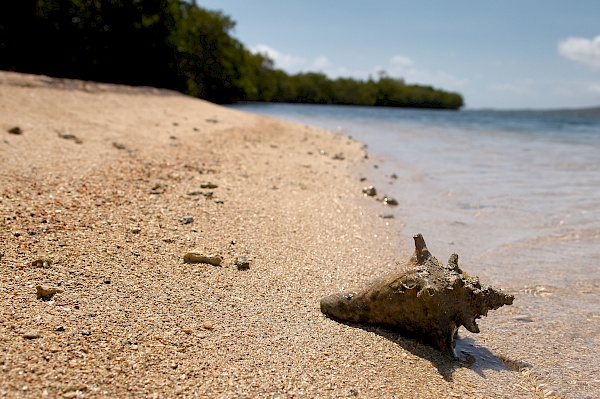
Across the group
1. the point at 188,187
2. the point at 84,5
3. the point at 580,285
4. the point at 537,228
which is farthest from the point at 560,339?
the point at 84,5

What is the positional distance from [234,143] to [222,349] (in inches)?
326

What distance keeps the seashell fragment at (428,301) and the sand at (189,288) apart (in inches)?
3.6

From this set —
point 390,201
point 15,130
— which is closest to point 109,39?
point 15,130

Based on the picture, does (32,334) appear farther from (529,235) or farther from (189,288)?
(529,235)

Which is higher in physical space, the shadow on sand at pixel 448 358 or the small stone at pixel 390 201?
the small stone at pixel 390 201

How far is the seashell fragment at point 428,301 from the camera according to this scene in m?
2.69

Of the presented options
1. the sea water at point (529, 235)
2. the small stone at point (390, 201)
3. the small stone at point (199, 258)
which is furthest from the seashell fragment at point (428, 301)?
the small stone at point (390, 201)

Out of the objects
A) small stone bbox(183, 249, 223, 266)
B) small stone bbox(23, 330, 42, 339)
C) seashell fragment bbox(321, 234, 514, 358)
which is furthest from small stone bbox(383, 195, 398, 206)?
small stone bbox(23, 330, 42, 339)

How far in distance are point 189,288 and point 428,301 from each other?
1585 mm

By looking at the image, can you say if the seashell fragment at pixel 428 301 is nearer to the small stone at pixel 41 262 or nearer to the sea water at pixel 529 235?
the sea water at pixel 529 235

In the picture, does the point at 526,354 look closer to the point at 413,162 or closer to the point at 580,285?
the point at 580,285

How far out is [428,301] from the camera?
2.69 meters

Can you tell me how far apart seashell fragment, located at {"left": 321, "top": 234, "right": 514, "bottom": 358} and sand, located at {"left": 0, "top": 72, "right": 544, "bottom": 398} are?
9 cm

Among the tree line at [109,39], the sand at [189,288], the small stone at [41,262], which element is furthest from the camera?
the tree line at [109,39]
